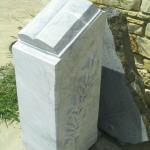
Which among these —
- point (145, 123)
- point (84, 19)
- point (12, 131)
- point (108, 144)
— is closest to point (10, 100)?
point (12, 131)

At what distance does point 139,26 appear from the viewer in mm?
4543

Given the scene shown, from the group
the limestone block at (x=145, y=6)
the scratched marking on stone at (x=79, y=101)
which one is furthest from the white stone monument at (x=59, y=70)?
the limestone block at (x=145, y=6)

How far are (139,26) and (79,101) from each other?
5.85ft

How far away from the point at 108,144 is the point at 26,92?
1.14 meters

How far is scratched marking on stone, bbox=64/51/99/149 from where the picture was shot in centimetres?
303

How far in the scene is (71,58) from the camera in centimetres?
275

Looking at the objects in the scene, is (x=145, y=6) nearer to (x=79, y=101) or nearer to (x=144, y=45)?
(x=144, y=45)

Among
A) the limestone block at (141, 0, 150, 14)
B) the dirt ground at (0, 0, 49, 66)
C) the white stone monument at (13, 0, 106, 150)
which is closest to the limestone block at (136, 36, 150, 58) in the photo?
the limestone block at (141, 0, 150, 14)

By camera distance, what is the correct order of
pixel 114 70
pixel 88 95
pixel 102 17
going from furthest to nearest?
pixel 114 70 → pixel 88 95 → pixel 102 17

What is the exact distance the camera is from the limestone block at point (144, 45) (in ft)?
15.1

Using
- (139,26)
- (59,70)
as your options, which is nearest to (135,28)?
(139,26)

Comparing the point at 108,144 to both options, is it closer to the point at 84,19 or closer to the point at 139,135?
the point at 139,135

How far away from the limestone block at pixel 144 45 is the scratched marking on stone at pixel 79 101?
1.61 metres

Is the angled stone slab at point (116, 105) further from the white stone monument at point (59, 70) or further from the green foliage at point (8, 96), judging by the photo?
the green foliage at point (8, 96)
